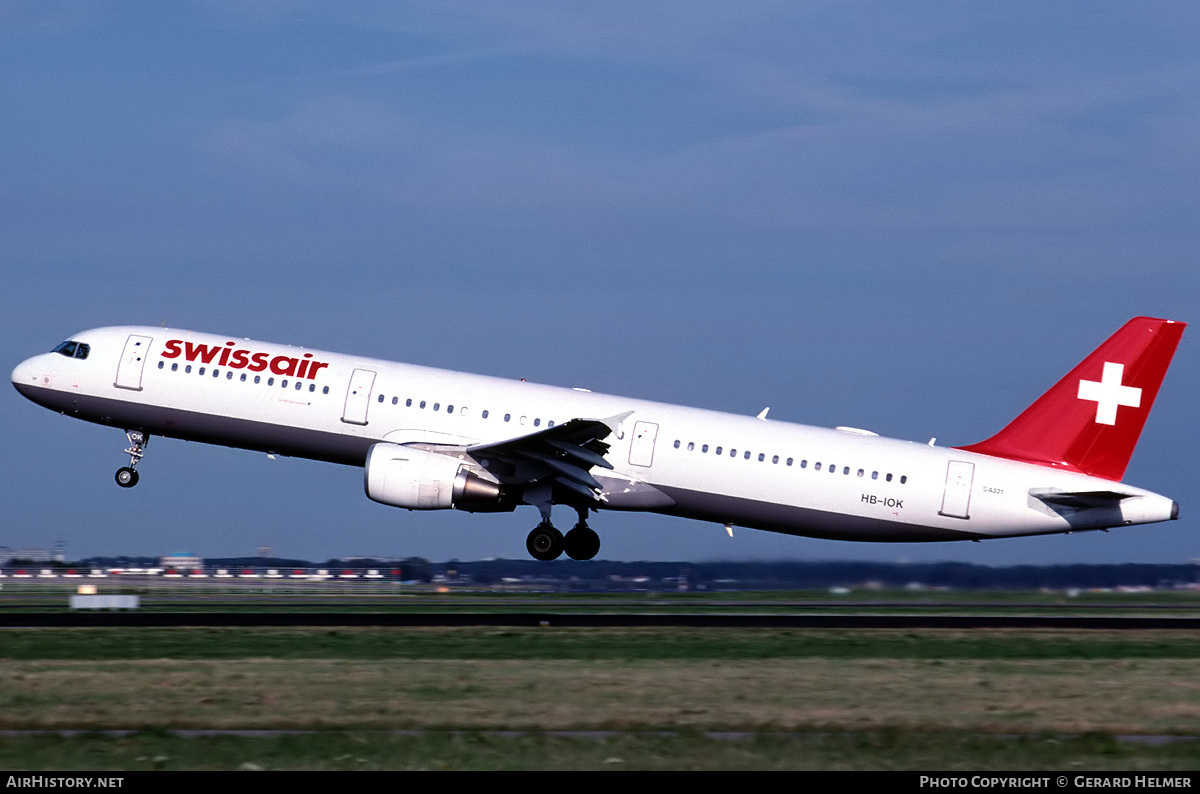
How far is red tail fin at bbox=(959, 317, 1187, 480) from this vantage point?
120 feet

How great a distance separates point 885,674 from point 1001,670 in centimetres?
214

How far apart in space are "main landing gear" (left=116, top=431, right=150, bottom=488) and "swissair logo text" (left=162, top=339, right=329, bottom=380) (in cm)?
269

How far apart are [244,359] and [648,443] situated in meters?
10.4

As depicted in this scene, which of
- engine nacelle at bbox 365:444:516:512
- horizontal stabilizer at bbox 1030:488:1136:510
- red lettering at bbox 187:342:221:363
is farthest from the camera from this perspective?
red lettering at bbox 187:342:221:363

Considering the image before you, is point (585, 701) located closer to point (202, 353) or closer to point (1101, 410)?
point (202, 353)

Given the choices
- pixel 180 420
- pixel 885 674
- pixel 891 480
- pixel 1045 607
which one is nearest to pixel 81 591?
pixel 180 420

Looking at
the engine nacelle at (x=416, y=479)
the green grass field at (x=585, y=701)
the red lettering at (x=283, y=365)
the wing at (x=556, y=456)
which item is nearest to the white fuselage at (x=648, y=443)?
the red lettering at (x=283, y=365)

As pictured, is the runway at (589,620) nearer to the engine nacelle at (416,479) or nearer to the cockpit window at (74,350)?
the engine nacelle at (416,479)

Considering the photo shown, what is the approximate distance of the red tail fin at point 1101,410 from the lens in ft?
120

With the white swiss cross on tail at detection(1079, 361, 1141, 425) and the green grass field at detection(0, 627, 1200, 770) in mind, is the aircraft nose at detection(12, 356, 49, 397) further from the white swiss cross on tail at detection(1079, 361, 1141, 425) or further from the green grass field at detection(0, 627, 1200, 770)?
the white swiss cross on tail at detection(1079, 361, 1141, 425)

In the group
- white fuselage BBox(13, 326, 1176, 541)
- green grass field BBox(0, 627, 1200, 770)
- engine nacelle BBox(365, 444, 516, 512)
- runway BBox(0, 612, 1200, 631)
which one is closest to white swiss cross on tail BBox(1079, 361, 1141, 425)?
white fuselage BBox(13, 326, 1176, 541)

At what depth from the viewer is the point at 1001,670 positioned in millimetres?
22156

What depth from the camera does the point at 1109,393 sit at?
120ft

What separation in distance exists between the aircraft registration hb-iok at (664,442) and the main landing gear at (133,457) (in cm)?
94
